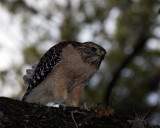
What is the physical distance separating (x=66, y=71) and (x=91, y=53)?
0.62 m

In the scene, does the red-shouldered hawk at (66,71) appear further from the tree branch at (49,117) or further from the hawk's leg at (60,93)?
the tree branch at (49,117)

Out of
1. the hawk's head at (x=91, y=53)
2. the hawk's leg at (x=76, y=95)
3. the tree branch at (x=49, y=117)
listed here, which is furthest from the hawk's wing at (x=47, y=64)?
the tree branch at (x=49, y=117)

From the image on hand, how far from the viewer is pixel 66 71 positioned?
6.77 m

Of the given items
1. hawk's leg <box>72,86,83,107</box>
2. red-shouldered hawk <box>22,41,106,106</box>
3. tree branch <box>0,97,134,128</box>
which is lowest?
tree branch <box>0,97,134,128</box>

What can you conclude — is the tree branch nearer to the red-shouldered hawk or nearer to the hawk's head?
the red-shouldered hawk

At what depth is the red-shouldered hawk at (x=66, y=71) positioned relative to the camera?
6789mm

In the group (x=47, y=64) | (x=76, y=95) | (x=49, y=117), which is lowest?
(x=49, y=117)

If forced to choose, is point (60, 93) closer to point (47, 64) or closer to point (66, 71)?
point (66, 71)

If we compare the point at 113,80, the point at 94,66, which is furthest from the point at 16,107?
the point at 113,80

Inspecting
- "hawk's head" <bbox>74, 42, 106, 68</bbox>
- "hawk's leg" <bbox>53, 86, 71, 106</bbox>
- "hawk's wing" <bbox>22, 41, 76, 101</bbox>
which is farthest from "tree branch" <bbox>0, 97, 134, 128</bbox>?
"hawk's wing" <bbox>22, 41, 76, 101</bbox>

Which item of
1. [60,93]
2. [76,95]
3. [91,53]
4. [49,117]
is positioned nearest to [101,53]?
Result: [91,53]

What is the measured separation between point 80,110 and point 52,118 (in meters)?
0.56

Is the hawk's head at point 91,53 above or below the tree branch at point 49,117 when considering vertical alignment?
above

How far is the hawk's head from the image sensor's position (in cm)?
689
